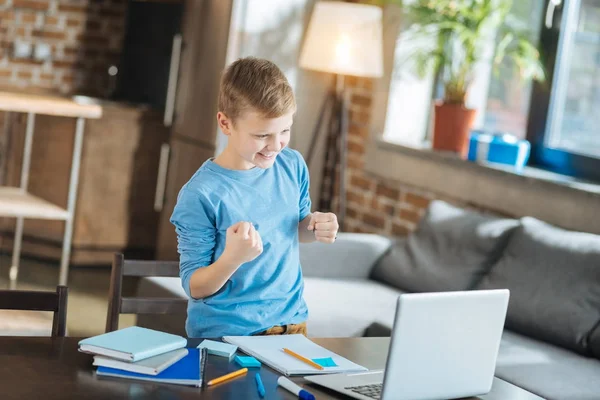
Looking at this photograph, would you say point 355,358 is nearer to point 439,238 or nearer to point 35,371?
point 35,371

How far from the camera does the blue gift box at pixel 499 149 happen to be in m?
4.28

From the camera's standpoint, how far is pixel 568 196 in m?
3.87

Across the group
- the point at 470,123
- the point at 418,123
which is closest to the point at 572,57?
the point at 470,123

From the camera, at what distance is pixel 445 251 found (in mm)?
3969

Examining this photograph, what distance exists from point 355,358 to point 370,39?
302 centimetres

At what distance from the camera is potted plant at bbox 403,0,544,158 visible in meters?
4.32

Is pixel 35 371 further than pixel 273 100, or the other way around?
pixel 273 100

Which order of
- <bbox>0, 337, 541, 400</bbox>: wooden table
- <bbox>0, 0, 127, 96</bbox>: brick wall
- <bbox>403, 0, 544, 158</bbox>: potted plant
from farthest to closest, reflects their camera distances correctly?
<bbox>0, 0, 127, 96</bbox>: brick wall → <bbox>403, 0, 544, 158</bbox>: potted plant → <bbox>0, 337, 541, 400</bbox>: wooden table

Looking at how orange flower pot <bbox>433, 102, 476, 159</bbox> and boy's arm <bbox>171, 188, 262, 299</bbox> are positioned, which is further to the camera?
orange flower pot <bbox>433, 102, 476, 159</bbox>

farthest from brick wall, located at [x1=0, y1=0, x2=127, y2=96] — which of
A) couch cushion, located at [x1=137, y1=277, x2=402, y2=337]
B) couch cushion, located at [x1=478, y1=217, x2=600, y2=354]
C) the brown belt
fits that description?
the brown belt

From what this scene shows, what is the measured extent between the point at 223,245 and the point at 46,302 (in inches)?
15.8

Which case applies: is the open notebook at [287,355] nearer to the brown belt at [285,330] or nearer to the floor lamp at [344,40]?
the brown belt at [285,330]

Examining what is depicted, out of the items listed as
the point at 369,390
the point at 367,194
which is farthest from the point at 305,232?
the point at 367,194

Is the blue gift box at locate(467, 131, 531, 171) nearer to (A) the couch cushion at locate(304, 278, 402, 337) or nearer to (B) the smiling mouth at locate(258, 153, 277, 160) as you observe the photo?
(A) the couch cushion at locate(304, 278, 402, 337)
